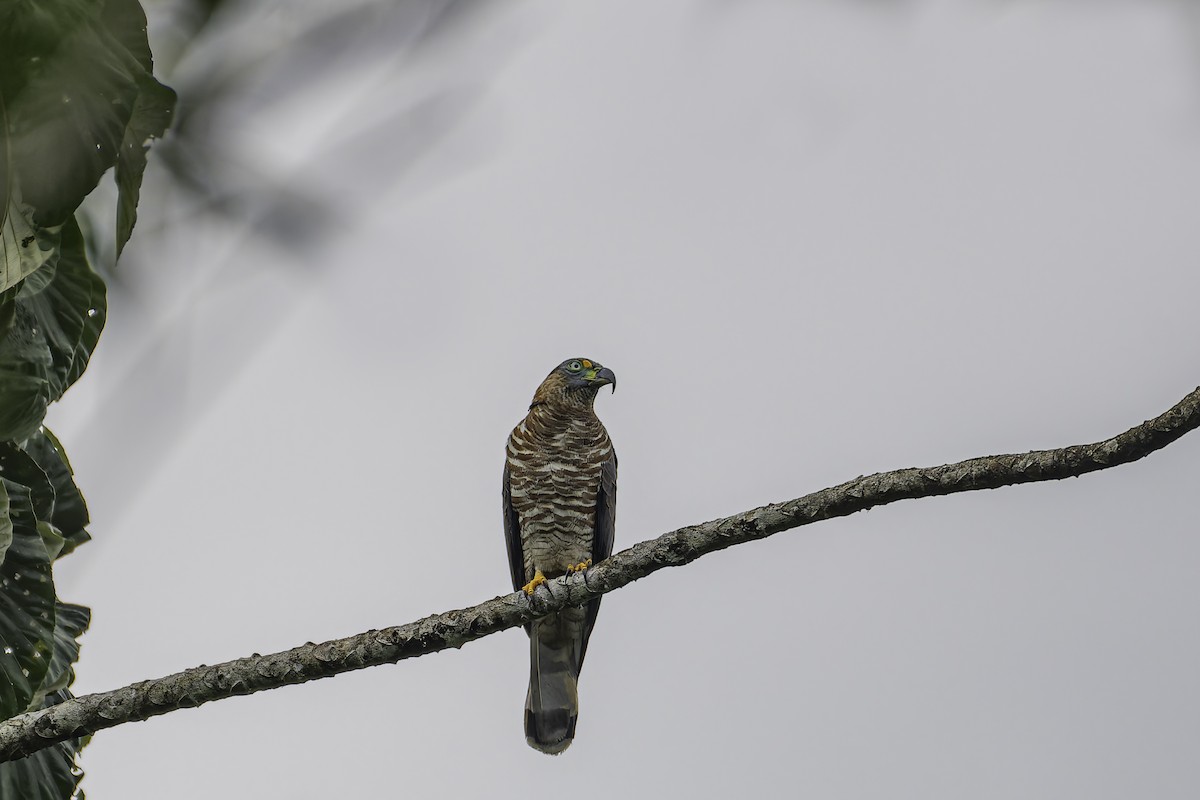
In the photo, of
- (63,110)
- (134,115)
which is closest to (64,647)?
(134,115)

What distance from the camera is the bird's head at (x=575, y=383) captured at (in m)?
6.96

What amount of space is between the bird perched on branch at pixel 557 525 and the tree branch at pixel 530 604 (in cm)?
299

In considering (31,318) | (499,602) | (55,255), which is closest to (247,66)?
(55,255)

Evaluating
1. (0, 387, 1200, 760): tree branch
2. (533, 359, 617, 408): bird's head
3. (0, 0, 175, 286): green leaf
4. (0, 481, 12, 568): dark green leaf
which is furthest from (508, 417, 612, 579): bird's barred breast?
(0, 0, 175, 286): green leaf

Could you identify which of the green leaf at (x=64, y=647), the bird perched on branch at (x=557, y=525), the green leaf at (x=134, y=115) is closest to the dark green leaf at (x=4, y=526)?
the green leaf at (x=64, y=647)

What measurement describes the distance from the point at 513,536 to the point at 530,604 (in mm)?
3451

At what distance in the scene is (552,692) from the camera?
662 cm

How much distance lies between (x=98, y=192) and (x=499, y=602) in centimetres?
155

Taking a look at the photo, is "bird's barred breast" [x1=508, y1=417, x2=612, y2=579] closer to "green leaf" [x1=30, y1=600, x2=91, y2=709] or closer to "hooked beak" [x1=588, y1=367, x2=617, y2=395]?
"hooked beak" [x1=588, y1=367, x2=617, y2=395]

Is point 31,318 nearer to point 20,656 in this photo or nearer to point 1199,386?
point 20,656

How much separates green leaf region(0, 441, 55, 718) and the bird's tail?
3.67 m

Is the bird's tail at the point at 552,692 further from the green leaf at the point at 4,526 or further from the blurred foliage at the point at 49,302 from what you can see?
the green leaf at the point at 4,526

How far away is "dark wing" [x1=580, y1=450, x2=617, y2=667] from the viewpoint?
6.57 metres

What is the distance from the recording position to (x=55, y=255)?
2803mm
